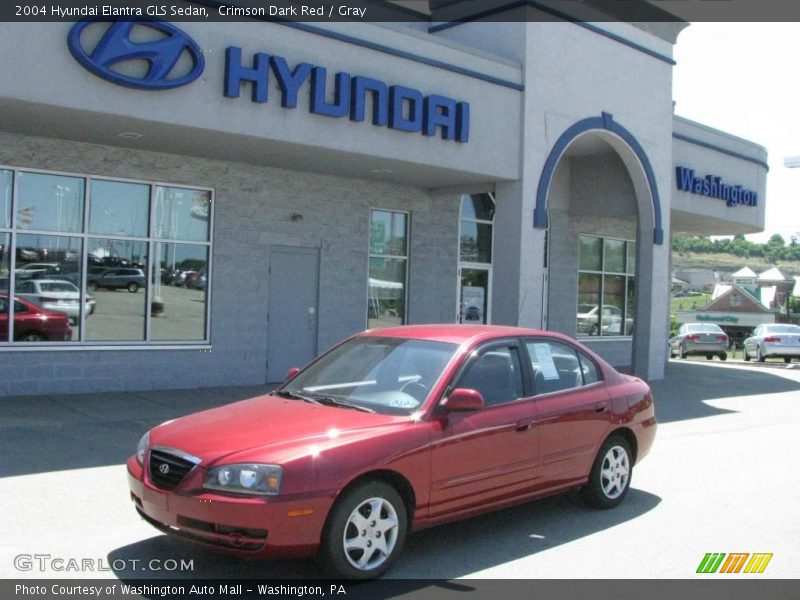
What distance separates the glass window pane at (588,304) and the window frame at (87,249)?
383 inches

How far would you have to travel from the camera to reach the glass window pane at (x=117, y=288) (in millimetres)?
12250

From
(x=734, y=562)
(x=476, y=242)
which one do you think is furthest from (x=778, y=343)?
(x=734, y=562)

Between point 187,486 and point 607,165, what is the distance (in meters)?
15.1

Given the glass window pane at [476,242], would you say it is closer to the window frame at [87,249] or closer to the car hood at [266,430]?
the window frame at [87,249]

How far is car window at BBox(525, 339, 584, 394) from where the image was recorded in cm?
685

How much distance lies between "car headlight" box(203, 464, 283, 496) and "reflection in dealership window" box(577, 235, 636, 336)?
15653mm

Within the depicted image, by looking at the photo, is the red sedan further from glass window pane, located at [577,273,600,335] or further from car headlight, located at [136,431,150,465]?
glass window pane, located at [577,273,600,335]

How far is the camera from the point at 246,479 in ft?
16.4

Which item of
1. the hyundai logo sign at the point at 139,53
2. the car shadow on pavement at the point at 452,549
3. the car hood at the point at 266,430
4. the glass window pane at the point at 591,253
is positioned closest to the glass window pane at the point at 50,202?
the hyundai logo sign at the point at 139,53

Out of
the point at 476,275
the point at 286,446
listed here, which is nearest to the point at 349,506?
the point at 286,446

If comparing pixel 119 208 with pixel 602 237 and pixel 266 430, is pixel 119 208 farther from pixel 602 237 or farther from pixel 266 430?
pixel 602 237

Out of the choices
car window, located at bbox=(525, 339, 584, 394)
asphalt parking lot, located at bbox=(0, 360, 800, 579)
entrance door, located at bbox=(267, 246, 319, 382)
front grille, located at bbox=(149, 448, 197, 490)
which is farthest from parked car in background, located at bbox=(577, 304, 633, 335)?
front grille, located at bbox=(149, 448, 197, 490)

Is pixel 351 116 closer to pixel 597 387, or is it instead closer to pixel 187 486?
pixel 597 387

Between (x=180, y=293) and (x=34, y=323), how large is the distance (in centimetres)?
217
